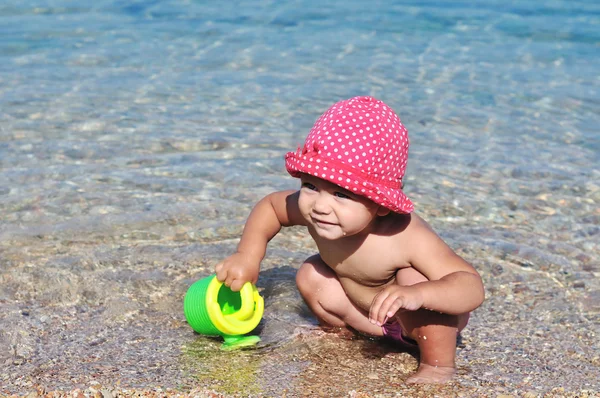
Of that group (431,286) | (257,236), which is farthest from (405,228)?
(257,236)

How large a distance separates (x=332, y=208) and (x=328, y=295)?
620mm

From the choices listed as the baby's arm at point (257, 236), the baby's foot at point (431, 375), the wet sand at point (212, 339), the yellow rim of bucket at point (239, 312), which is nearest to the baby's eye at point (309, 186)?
the baby's arm at point (257, 236)

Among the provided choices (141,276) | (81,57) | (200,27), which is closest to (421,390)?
(141,276)

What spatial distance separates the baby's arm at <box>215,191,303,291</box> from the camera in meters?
3.56

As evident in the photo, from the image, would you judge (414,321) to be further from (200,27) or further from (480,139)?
(200,27)

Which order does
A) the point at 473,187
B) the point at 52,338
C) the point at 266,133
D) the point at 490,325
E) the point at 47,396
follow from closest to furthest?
the point at 47,396 < the point at 52,338 < the point at 490,325 < the point at 473,187 < the point at 266,133

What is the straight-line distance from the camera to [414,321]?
3.29m

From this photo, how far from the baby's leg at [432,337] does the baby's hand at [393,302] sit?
248 mm

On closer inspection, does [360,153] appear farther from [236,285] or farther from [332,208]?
[236,285]

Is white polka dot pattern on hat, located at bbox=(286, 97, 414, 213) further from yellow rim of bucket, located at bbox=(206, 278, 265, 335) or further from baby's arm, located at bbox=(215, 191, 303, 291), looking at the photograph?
yellow rim of bucket, located at bbox=(206, 278, 265, 335)

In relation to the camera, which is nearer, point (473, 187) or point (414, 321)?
point (414, 321)

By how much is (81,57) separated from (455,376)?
674 centimetres

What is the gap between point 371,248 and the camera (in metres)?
3.39

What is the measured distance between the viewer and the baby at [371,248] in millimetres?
3047
